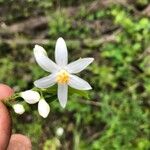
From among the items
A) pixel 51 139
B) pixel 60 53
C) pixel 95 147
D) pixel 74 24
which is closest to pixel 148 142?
pixel 95 147

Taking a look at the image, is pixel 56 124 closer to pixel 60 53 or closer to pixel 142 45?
pixel 142 45

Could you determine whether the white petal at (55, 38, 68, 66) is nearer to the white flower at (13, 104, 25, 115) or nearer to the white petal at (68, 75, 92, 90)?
the white petal at (68, 75, 92, 90)

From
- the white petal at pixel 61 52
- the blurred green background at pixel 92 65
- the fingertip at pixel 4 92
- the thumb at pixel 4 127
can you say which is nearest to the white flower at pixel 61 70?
the white petal at pixel 61 52

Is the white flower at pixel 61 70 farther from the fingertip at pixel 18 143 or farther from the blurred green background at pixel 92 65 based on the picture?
the blurred green background at pixel 92 65

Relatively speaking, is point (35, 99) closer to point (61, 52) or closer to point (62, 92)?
point (62, 92)

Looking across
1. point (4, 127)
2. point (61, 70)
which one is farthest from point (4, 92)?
point (61, 70)

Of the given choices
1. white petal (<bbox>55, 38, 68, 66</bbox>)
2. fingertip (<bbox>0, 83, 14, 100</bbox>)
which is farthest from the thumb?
white petal (<bbox>55, 38, 68, 66</bbox>)
